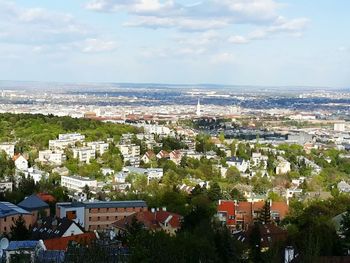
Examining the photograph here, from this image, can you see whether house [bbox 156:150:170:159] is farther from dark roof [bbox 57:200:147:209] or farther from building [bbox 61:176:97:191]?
dark roof [bbox 57:200:147:209]

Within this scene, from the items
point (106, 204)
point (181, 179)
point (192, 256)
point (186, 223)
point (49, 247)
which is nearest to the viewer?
point (192, 256)

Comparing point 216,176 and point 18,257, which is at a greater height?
point 18,257

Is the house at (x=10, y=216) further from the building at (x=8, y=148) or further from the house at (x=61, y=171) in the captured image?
the building at (x=8, y=148)

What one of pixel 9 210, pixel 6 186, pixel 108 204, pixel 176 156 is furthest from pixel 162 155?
pixel 9 210

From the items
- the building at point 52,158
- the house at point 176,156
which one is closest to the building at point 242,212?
the house at point 176,156

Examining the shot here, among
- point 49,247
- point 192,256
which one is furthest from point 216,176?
point 192,256

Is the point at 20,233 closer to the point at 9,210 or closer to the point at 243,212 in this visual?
the point at 9,210

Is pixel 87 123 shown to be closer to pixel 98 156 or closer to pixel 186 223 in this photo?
pixel 98 156
